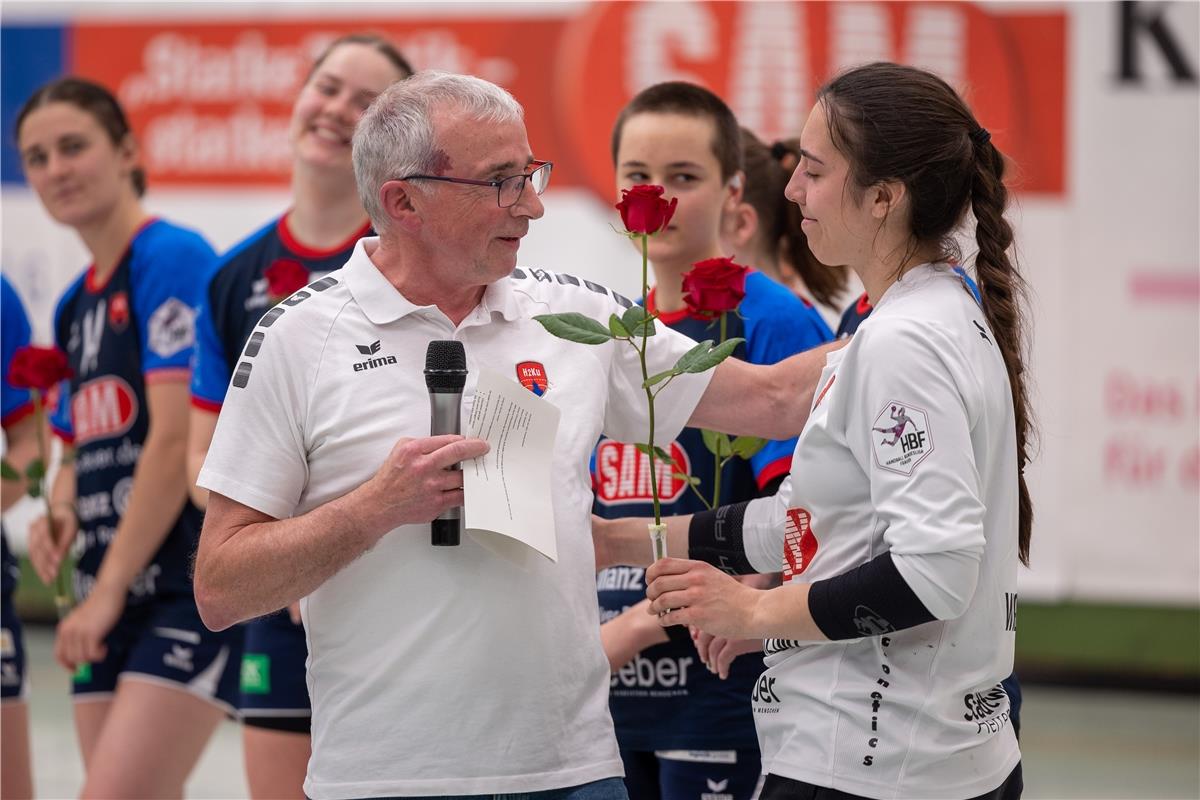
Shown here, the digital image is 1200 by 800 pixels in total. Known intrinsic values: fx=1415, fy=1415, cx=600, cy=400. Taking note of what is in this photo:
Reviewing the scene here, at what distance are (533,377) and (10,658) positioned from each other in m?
2.00

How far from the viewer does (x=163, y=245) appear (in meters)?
3.52

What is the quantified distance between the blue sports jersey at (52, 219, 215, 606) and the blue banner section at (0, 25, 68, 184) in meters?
3.87

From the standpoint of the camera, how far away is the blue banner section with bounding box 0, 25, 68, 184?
6.91 meters

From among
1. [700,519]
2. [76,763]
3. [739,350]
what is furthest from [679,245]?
[76,763]

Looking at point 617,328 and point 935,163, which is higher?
point 935,163

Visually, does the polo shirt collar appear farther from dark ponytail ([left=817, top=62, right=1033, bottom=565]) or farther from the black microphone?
dark ponytail ([left=817, top=62, right=1033, bottom=565])

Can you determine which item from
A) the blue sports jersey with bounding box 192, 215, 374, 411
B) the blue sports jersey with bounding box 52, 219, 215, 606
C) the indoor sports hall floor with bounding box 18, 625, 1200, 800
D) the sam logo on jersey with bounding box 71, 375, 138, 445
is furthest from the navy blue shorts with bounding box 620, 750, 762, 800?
the indoor sports hall floor with bounding box 18, 625, 1200, 800

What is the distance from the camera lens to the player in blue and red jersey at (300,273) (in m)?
3.02

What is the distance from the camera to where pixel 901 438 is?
5.49 feet

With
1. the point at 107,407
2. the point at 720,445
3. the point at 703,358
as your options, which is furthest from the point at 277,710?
the point at 703,358

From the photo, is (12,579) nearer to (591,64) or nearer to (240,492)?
(240,492)

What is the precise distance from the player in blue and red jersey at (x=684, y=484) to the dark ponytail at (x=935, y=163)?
0.67m

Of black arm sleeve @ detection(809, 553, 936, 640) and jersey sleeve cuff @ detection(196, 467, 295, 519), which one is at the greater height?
jersey sleeve cuff @ detection(196, 467, 295, 519)

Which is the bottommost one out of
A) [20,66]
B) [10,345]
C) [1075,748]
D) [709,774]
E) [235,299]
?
[1075,748]
